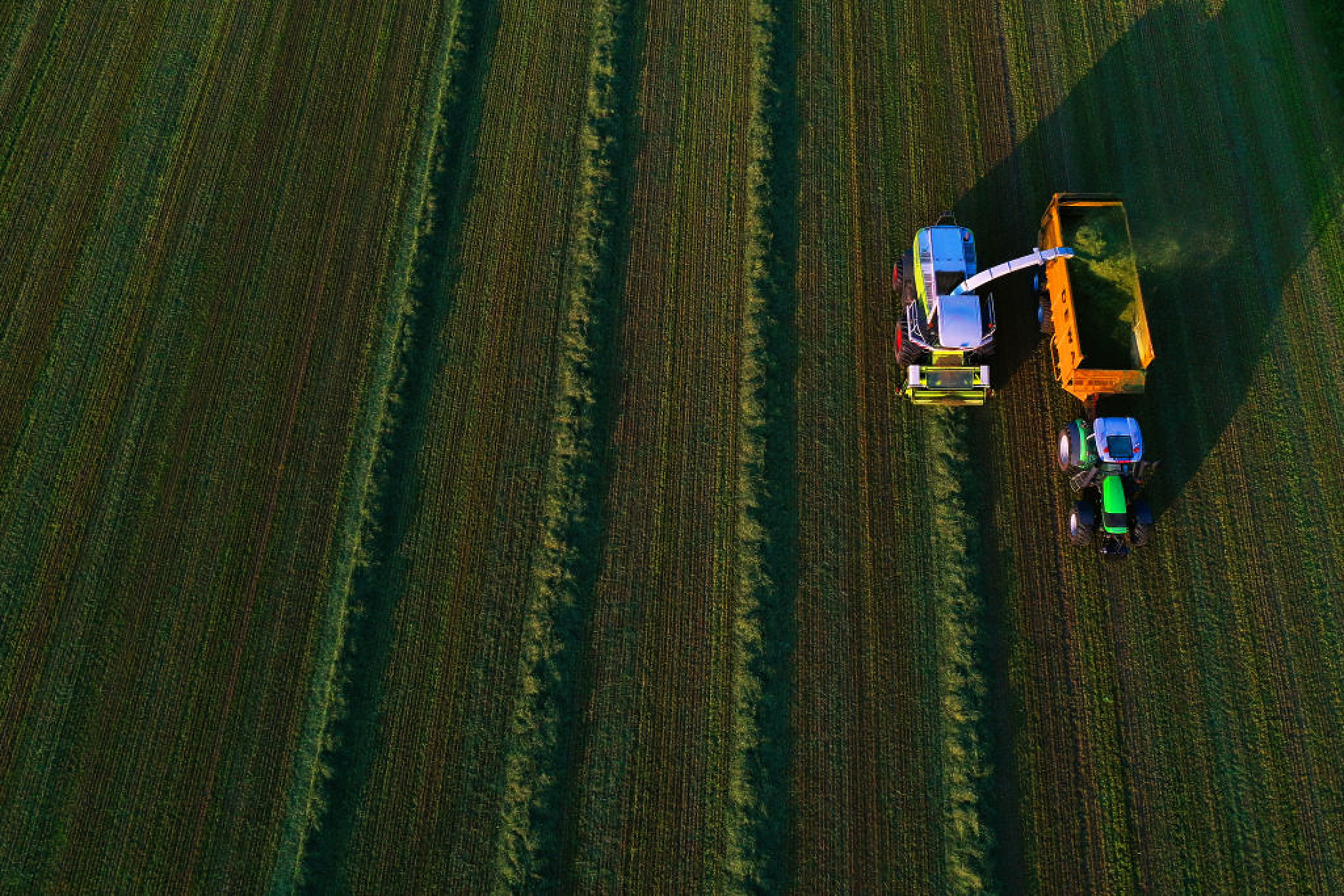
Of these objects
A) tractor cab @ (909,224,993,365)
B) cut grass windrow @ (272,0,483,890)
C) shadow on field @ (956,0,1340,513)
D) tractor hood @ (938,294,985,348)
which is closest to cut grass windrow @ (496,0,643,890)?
cut grass windrow @ (272,0,483,890)

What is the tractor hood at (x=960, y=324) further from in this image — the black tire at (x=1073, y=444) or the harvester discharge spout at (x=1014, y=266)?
the black tire at (x=1073, y=444)

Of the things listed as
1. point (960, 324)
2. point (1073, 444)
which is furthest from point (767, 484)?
point (1073, 444)

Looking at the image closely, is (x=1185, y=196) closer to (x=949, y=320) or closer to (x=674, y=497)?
(x=949, y=320)

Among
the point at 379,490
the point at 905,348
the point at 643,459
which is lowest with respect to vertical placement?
the point at 379,490

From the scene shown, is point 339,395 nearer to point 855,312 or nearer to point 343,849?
point 343,849

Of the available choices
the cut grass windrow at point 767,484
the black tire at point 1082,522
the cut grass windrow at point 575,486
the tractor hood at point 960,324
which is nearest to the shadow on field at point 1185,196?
the black tire at point 1082,522

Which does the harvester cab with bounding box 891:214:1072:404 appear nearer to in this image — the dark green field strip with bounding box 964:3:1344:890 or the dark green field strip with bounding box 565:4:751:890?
the dark green field strip with bounding box 964:3:1344:890

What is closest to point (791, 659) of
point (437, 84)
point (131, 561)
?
point (131, 561)
